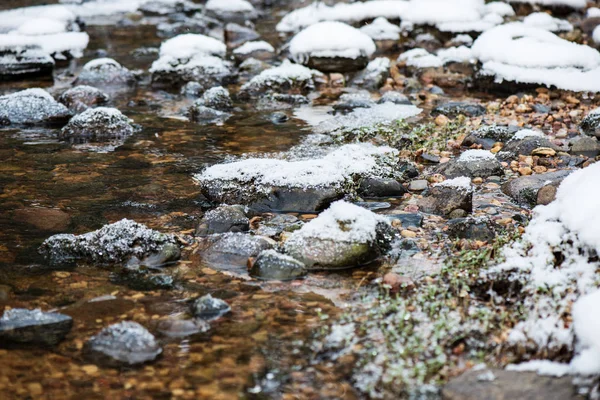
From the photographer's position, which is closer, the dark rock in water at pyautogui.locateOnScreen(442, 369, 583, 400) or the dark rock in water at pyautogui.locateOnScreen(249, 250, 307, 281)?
the dark rock in water at pyautogui.locateOnScreen(442, 369, 583, 400)

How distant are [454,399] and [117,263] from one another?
2.22m

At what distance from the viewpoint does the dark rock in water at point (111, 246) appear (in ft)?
13.7

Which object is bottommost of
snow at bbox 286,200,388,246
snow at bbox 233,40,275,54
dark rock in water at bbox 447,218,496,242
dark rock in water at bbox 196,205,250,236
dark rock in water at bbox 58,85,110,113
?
snow at bbox 233,40,275,54

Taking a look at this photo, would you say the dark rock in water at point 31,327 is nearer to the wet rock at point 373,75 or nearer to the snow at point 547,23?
the wet rock at point 373,75

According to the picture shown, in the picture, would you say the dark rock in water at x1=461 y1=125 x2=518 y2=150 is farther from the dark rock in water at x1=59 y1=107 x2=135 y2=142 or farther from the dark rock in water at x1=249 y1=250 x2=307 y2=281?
the dark rock in water at x1=59 y1=107 x2=135 y2=142

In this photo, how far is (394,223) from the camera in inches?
183

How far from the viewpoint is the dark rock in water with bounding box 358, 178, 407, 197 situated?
5242 millimetres

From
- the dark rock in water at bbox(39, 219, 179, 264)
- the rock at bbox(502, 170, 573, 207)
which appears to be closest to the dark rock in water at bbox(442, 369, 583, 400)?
the dark rock in water at bbox(39, 219, 179, 264)

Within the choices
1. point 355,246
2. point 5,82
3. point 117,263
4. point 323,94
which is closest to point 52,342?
point 117,263

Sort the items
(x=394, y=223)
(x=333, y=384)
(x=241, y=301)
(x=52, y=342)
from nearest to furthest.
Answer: (x=333, y=384) < (x=52, y=342) < (x=241, y=301) < (x=394, y=223)

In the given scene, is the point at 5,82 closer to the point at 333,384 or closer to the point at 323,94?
the point at 323,94

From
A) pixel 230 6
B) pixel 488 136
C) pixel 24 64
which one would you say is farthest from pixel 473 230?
pixel 230 6

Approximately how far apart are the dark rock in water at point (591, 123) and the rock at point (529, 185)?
162cm

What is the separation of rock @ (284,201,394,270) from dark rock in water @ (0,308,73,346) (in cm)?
134
